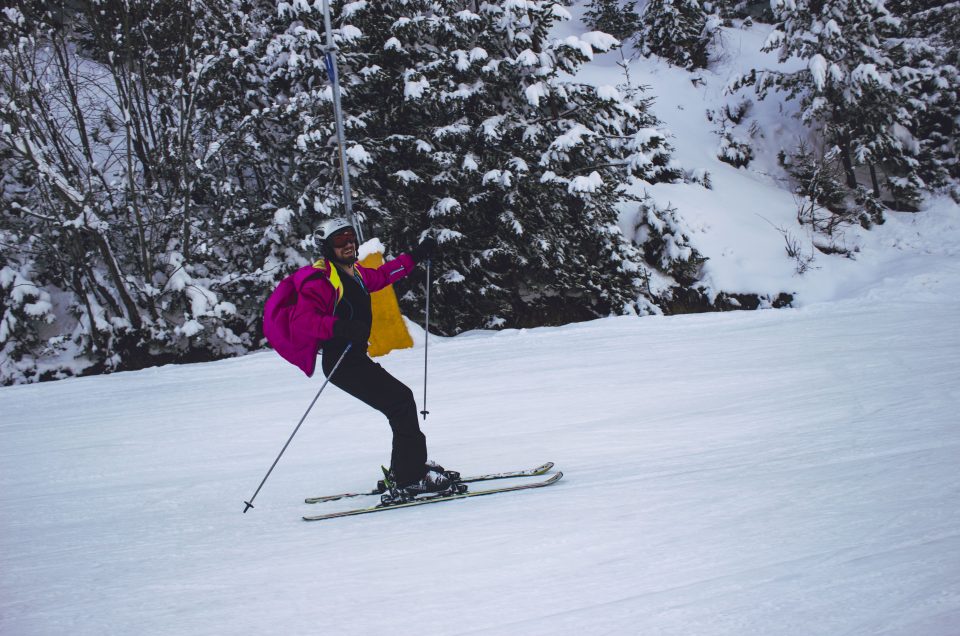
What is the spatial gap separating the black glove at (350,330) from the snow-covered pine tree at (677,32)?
2044cm

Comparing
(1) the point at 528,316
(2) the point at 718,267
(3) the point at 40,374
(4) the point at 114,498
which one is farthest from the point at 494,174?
(3) the point at 40,374

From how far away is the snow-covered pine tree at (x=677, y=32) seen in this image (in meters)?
19.9

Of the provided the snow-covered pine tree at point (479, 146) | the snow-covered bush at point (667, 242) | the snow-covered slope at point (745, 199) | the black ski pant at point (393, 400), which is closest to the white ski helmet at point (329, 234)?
the black ski pant at point (393, 400)

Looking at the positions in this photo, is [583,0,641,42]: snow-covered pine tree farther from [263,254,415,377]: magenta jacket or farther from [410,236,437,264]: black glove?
[263,254,415,377]: magenta jacket

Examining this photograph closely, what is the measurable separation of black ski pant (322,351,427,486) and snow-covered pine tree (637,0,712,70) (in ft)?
66.9

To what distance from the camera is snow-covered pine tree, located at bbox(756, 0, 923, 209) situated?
14477 millimetres

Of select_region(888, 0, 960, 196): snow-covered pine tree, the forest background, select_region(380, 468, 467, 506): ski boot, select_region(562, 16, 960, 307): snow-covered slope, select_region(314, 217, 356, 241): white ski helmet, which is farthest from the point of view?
select_region(888, 0, 960, 196): snow-covered pine tree

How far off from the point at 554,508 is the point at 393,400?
1258 mm

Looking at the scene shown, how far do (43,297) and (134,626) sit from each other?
1175 centimetres

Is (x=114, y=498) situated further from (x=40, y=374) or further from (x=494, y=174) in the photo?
(x=40, y=374)

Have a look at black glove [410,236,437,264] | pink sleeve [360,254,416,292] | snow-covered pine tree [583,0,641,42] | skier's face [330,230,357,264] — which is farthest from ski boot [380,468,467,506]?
snow-covered pine tree [583,0,641,42]

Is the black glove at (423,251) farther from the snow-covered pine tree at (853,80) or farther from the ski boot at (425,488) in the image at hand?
the snow-covered pine tree at (853,80)

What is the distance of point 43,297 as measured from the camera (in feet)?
38.8

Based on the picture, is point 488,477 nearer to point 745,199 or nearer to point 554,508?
point 554,508
